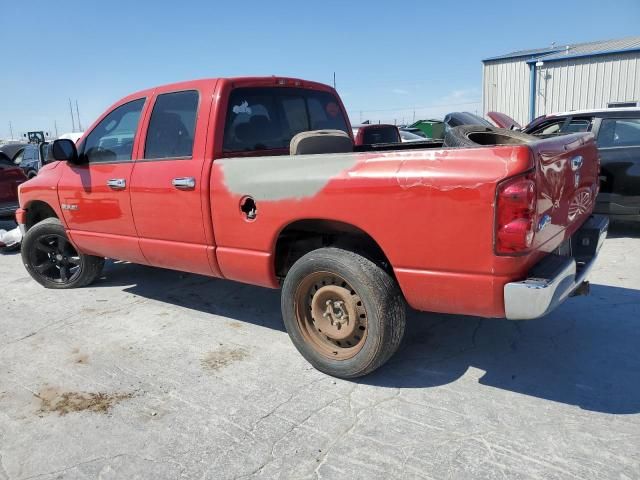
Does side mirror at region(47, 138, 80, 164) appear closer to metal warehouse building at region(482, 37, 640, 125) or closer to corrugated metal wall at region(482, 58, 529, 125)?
metal warehouse building at region(482, 37, 640, 125)

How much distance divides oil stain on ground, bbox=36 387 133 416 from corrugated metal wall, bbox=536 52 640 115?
21074 millimetres

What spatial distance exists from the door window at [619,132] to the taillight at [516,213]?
5202 millimetres

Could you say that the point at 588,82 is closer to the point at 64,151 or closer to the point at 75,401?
the point at 64,151

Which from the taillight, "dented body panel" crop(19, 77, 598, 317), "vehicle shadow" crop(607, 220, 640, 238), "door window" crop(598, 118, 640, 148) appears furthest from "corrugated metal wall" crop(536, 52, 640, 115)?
the taillight

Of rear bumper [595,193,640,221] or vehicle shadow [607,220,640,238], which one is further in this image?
vehicle shadow [607,220,640,238]

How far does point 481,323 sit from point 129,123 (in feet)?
11.4

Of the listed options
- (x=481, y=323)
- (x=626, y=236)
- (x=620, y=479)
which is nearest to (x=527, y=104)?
(x=626, y=236)

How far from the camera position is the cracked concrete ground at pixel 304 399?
2494mm

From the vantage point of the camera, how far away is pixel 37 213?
18.8ft

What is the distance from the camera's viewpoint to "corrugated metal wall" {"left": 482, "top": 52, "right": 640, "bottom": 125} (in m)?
19.1

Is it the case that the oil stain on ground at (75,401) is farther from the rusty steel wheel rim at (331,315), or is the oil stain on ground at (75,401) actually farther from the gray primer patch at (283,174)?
the gray primer patch at (283,174)

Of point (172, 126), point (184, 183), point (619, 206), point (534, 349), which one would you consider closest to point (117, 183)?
point (172, 126)

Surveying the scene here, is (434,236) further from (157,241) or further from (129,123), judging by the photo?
(129,123)

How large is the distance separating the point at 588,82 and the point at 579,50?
3.35m
